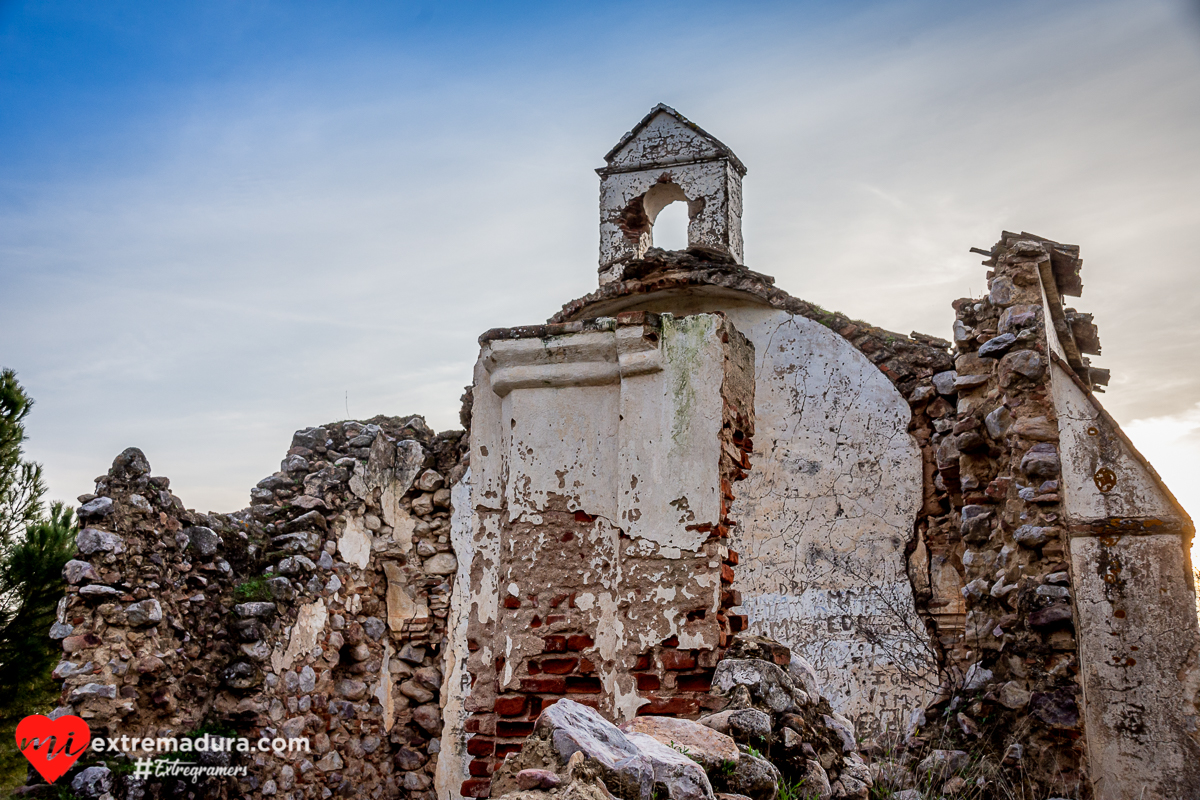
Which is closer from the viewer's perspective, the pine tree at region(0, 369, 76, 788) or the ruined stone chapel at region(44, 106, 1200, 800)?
the ruined stone chapel at region(44, 106, 1200, 800)

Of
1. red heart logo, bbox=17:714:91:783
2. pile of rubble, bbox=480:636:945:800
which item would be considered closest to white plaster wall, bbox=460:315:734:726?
pile of rubble, bbox=480:636:945:800

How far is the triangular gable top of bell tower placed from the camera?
10.3 meters

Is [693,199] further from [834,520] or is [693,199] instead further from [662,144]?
[834,520]

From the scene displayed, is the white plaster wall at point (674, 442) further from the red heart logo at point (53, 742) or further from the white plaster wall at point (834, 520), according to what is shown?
the white plaster wall at point (834, 520)

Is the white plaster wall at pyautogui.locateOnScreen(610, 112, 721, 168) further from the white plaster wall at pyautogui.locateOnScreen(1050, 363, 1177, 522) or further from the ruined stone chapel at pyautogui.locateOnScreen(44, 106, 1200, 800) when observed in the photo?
the white plaster wall at pyautogui.locateOnScreen(1050, 363, 1177, 522)

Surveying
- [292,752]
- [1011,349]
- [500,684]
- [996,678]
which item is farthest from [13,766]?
[1011,349]

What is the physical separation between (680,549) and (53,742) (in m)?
4.32

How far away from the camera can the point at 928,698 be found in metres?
6.88

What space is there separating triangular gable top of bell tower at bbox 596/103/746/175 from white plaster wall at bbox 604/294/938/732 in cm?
255

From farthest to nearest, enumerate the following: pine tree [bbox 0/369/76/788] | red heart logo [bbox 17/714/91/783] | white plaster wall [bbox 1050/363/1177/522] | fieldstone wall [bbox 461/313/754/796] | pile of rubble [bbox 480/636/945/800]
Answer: pine tree [bbox 0/369/76/788], white plaster wall [bbox 1050/363/1177/522], red heart logo [bbox 17/714/91/783], fieldstone wall [bbox 461/313/754/796], pile of rubble [bbox 480/636/945/800]

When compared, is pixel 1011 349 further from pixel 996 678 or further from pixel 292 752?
pixel 292 752

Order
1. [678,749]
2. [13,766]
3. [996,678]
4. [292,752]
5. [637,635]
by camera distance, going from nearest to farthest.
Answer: [678,749]
[637,635]
[996,678]
[292,752]
[13,766]

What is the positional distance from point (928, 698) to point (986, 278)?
303 centimetres

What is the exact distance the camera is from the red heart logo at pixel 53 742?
5.52m
